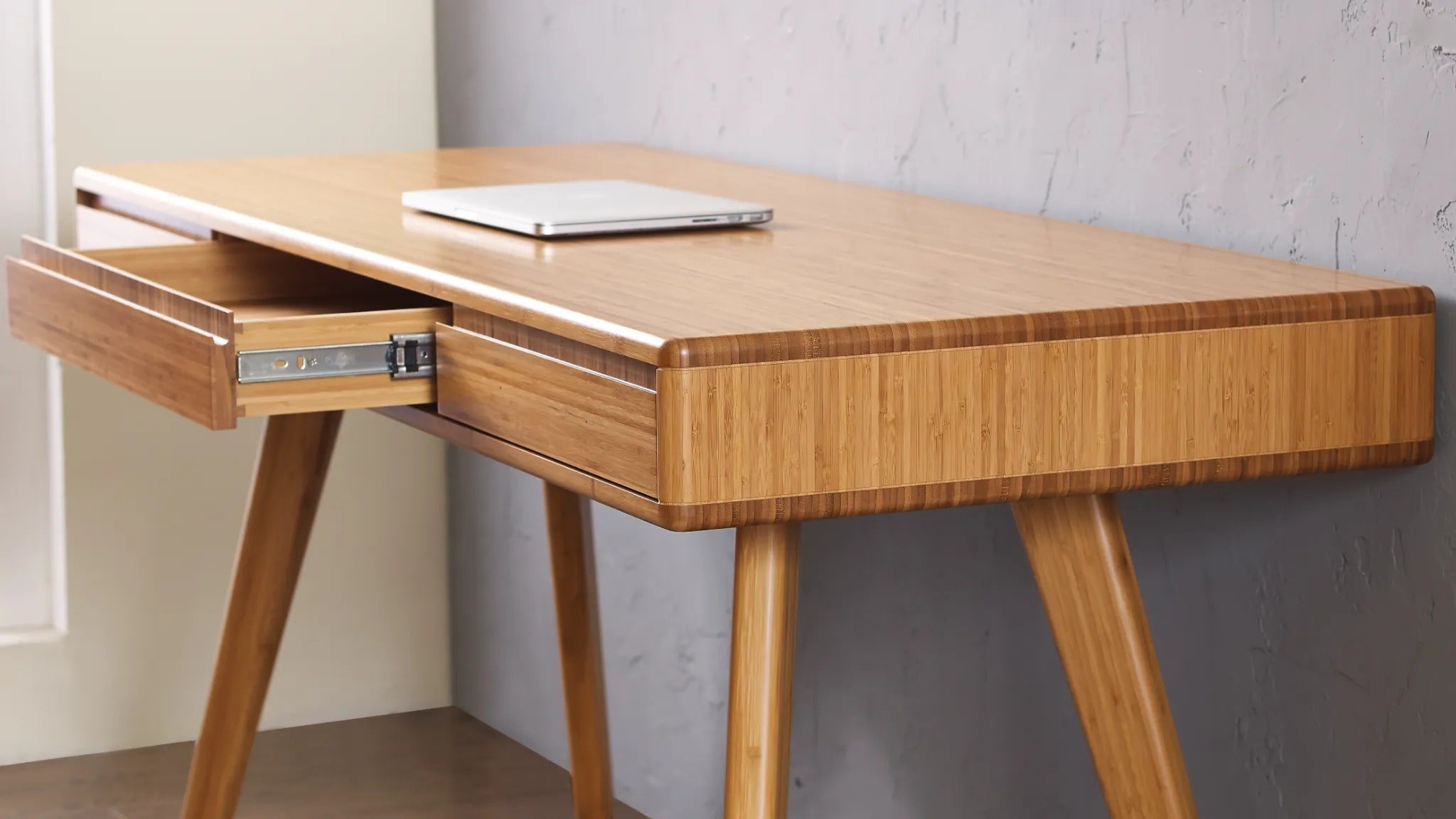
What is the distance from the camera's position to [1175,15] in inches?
52.4

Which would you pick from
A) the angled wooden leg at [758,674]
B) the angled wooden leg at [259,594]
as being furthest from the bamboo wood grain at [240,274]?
the angled wooden leg at [758,674]

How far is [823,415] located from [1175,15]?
52cm

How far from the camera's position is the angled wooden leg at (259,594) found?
1.76 meters

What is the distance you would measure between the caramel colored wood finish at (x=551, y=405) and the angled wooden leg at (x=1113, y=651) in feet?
0.88

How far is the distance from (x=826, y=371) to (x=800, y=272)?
22 cm

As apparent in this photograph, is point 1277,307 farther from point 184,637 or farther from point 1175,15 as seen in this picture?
point 184,637

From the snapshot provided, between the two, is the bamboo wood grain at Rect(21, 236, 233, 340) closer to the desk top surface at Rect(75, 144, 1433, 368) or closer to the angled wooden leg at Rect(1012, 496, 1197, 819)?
the desk top surface at Rect(75, 144, 1433, 368)

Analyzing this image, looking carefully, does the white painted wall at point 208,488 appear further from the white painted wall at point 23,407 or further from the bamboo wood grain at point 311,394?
the bamboo wood grain at point 311,394

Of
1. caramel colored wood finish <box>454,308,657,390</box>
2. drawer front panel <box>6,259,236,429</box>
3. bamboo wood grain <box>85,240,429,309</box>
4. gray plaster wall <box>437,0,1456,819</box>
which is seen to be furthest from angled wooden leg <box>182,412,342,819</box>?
caramel colored wood finish <box>454,308,657,390</box>

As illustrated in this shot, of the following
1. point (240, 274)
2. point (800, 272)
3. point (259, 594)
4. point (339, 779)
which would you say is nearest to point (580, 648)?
point (259, 594)

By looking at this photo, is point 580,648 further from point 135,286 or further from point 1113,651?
point 1113,651

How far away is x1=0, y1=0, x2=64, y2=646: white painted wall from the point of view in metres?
2.24

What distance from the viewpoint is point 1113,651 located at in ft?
3.74

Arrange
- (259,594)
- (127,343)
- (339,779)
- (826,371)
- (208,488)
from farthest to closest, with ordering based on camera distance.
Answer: (208,488) → (339,779) → (259,594) → (127,343) → (826,371)
